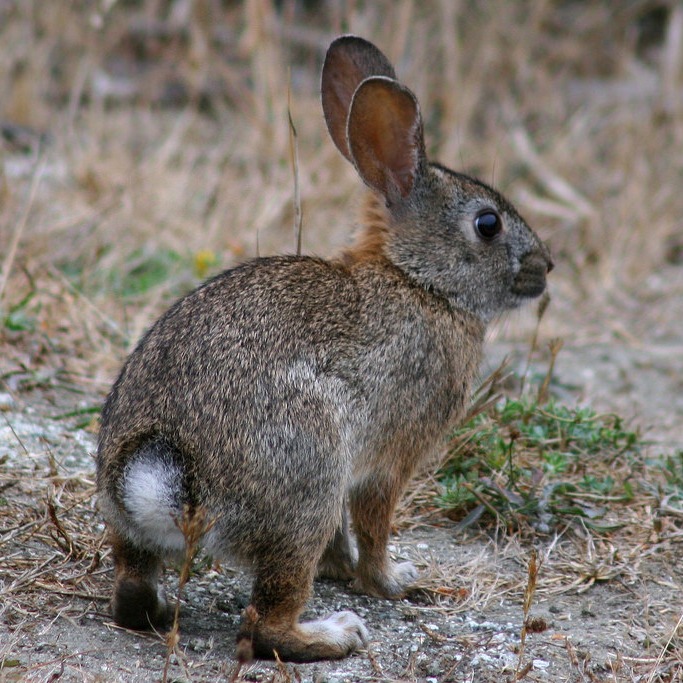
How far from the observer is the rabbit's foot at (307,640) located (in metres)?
3.51

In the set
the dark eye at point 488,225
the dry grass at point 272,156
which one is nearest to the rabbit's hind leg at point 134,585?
the dry grass at point 272,156

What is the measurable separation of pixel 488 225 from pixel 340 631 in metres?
1.69

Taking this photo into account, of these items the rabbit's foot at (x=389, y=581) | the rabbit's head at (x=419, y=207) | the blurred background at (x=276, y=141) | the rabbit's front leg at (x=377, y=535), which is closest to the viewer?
the rabbit's front leg at (x=377, y=535)

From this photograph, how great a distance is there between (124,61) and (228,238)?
362cm

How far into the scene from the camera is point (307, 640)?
3549 millimetres

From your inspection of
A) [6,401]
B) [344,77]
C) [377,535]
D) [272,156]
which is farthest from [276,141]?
[377,535]

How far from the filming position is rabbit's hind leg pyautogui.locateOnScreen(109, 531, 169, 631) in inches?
140

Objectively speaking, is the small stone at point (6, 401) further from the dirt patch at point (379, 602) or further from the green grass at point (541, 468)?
the green grass at point (541, 468)

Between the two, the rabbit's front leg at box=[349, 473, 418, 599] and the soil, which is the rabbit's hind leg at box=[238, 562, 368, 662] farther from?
the rabbit's front leg at box=[349, 473, 418, 599]

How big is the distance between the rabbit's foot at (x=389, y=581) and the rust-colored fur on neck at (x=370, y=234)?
116cm

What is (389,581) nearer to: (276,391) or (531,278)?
(276,391)

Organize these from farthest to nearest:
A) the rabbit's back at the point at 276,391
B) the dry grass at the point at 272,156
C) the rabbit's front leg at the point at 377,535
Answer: the dry grass at the point at 272,156
the rabbit's front leg at the point at 377,535
the rabbit's back at the point at 276,391

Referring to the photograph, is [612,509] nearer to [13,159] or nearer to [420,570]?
[420,570]

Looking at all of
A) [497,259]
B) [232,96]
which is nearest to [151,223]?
[232,96]
